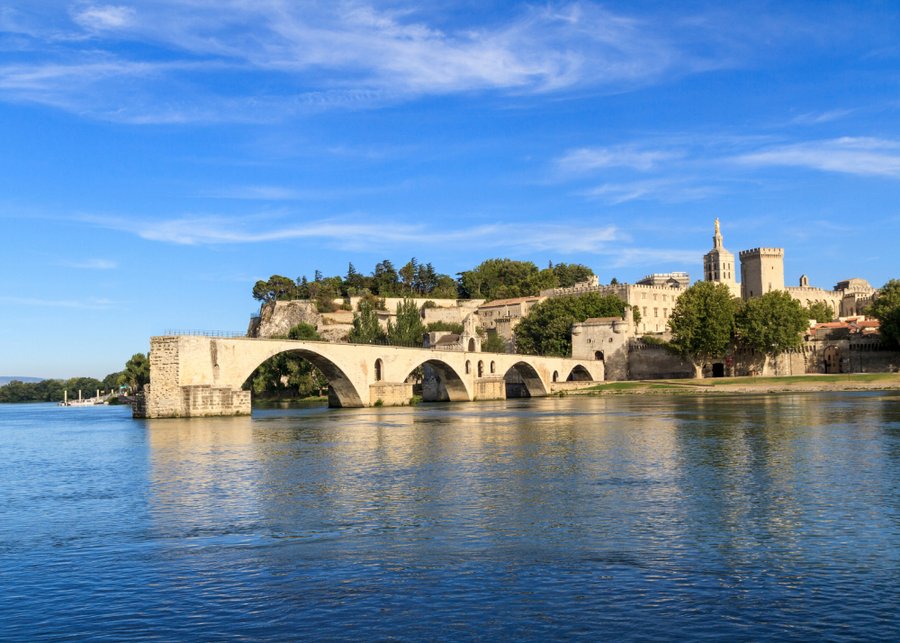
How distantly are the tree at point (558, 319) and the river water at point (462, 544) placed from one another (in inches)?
2927

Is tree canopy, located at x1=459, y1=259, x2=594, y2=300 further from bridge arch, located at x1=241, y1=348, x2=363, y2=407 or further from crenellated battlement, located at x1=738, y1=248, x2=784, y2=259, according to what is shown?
bridge arch, located at x1=241, y1=348, x2=363, y2=407

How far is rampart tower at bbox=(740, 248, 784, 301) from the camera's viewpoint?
125500 millimetres

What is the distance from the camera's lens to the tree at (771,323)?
3248 inches

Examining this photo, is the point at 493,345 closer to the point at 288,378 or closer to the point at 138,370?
the point at 288,378

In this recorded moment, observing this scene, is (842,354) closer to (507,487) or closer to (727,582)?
(507,487)

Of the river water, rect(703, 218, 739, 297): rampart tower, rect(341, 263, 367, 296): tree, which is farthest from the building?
the river water

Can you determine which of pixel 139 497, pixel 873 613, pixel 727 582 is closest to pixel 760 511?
pixel 727 582

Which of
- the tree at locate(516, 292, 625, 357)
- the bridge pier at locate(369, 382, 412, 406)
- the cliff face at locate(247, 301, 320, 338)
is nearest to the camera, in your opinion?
the bridge pier at locate(369, 382, 412, 406)

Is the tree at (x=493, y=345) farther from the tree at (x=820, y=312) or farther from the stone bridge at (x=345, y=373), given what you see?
the tree at (x=820, y=312)

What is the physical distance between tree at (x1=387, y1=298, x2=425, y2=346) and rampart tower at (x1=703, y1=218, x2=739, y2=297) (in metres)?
66.2

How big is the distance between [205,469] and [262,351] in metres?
28.4

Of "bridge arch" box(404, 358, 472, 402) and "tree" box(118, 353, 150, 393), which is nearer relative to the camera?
"bridge arch" box(404, 358, 472, 402)

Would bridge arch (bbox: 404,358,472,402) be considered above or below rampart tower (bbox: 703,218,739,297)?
below

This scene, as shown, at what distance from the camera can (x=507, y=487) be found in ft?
64.4
